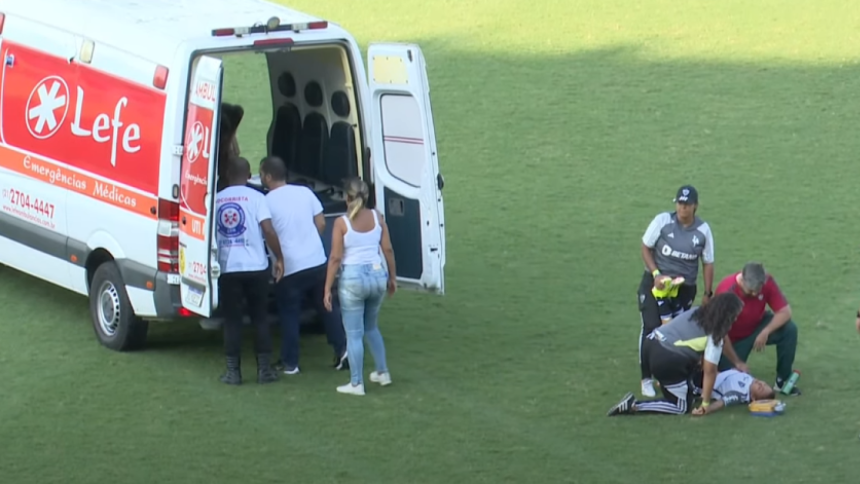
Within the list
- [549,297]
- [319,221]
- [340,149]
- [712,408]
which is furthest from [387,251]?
[549,297]

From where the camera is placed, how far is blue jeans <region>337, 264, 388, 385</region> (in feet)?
30.8

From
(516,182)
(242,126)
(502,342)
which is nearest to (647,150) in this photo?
(516,182)

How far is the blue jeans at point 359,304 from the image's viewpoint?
9375 millimetres

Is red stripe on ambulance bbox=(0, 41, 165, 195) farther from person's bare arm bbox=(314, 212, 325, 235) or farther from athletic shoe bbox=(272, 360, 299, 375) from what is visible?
athletic shoe bbox=(272, 360, 299, 375)

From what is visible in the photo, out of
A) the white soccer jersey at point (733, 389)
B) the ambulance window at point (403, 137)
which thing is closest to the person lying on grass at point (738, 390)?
the white soccer jersey at point (733, 389)

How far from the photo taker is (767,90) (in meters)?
16.7

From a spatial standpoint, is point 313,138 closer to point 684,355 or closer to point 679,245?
point 679,245

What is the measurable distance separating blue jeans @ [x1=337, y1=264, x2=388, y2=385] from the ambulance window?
3.17 feet

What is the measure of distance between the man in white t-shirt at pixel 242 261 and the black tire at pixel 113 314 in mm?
772

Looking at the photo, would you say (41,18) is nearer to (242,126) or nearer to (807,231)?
(242,126)

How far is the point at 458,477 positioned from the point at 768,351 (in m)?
3.09

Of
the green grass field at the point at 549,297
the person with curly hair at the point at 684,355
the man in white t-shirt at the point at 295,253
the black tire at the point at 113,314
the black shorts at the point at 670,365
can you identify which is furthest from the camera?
the black tire at the point at 113,314

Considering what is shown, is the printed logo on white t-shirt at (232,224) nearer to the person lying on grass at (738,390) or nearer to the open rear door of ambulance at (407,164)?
the open rear door of ambulance at (407,164)

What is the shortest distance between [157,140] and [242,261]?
2.98 feet
